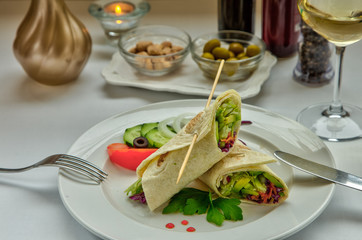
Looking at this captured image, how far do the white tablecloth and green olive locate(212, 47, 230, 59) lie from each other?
0.18 metres

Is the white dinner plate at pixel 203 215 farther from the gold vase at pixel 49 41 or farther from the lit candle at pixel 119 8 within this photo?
the lit candle at pixel 119 8

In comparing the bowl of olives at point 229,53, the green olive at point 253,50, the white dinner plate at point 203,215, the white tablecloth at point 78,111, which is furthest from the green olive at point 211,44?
the white dinner plate at point 203,215

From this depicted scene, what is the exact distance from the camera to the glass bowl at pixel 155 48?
192 centimetres

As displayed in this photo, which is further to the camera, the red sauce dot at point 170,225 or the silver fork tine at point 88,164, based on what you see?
the silver fork tine at point 88,164

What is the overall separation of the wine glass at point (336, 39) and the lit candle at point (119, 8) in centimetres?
93

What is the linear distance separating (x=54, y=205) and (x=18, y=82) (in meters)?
0.80

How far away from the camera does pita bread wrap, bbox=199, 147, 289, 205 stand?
50.0 inches

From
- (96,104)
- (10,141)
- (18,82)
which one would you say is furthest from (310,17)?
(18,82)

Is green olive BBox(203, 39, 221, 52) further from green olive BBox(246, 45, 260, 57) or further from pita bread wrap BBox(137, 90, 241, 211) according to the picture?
pita bread wrap BBox(137, 90, 241, 211)

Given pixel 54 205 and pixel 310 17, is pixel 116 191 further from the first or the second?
pixel 310 17

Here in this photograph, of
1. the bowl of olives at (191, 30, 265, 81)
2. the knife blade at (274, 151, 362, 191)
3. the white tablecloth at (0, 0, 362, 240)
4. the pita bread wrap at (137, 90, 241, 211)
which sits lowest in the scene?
the white tablecloth at (0, 0, 362, 240)

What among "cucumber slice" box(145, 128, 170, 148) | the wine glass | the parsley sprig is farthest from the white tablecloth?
"cucumber slice" box(145, 128, 170, 148)

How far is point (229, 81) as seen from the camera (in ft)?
6.25

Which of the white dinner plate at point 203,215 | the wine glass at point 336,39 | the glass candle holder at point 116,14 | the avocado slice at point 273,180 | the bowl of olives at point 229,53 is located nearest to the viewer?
the white dinner plate at point 203,215
